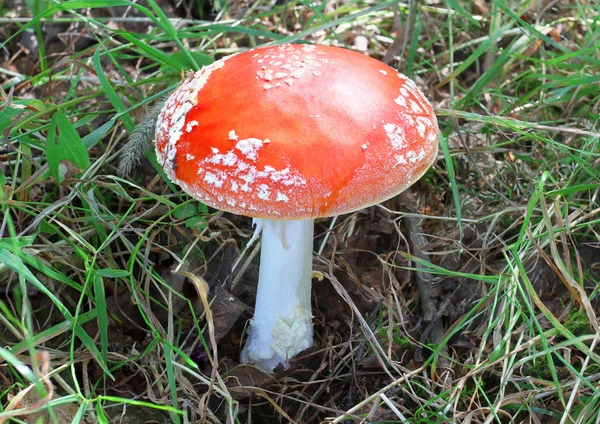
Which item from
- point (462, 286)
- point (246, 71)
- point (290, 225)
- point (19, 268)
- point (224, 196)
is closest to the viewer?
point (19, 268)

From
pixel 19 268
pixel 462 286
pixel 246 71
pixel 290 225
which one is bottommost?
pixel 462 286

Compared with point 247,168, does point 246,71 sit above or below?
above

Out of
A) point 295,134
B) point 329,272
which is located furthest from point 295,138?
point 329,272

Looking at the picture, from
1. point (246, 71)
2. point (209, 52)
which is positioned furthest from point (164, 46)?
point (246, 71)

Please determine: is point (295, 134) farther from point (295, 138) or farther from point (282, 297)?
point (282, 297)

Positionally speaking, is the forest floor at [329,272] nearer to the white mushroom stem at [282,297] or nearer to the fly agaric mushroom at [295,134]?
the white mushroom stem at [282,297]

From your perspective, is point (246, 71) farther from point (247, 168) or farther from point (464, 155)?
point (464, 155)

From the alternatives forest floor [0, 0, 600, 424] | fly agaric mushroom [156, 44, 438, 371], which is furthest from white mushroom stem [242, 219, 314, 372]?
fly agaric mushroom [156, 44, 438, 371]
